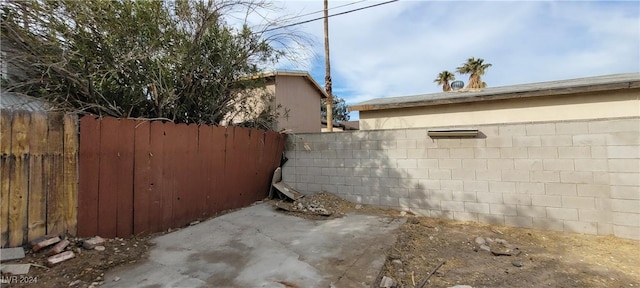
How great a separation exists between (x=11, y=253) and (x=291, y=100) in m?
7.21

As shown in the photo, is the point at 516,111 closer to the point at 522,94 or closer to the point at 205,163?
the point at 522,94

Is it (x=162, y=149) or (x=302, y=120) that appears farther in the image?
(x=302, y=120)

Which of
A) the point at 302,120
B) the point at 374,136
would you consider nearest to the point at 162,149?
the point at 374,136

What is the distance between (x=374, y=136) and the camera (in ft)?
19.1

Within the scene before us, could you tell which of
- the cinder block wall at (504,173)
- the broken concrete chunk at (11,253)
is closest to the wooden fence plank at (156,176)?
the broken concrete chunk at (11,253)

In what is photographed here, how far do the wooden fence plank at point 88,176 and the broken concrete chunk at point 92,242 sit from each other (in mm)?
119

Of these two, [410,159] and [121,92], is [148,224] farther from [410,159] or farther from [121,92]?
[410,159]

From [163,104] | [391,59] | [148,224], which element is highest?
[391,59]

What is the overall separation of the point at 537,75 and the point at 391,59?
481cm

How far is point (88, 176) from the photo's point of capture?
340cm

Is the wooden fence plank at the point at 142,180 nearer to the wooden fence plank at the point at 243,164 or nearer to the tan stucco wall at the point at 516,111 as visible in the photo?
the wooden fence plank at the point at 243,164

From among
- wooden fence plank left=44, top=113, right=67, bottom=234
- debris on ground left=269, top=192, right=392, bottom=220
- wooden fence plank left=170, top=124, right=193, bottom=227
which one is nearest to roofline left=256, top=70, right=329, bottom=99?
wooden fence plank left=170, top=124, right=193, bottom=227

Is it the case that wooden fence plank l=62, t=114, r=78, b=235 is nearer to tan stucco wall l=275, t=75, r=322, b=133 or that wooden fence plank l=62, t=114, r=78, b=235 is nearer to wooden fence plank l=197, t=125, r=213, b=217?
wooden fence plank l=197, t=125, r=213, b=217

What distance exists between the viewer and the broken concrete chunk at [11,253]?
2.66 m
